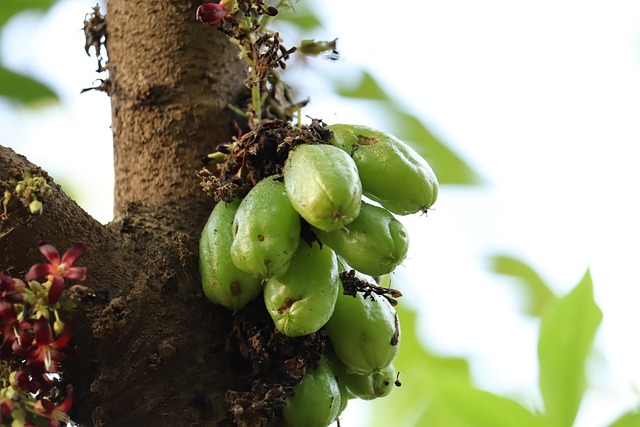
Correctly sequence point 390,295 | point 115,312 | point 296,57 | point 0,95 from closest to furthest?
point 115,312 < point 390,295 < point 296,57 < point 0,95

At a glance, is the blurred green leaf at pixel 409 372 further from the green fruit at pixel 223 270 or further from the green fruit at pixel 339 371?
the green fruit at pixel 223 270

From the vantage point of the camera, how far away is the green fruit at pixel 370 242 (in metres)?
1.26

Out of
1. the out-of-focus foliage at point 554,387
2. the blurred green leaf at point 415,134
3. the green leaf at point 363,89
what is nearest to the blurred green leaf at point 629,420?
the out-of-focus foliage at point 554,387

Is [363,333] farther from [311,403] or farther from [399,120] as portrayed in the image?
[399,120]

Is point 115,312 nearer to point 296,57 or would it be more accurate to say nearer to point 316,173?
point 316,173

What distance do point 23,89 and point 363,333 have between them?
1.79m

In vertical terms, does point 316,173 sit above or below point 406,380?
above

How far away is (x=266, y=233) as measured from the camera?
1.22m

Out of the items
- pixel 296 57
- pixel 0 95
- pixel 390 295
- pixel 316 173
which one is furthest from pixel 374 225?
pixel 0 95

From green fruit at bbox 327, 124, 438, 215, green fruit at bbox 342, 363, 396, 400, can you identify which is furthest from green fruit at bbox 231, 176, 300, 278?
green fruit at bbox 342, 363, 396, 400

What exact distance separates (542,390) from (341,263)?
0.50m

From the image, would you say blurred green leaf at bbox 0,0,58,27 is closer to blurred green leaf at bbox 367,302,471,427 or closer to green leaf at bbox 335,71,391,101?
green leaf at bbox 335,71,391,101

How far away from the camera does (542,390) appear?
1.54 meters

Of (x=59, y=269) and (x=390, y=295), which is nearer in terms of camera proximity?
(x=59, y=269)
